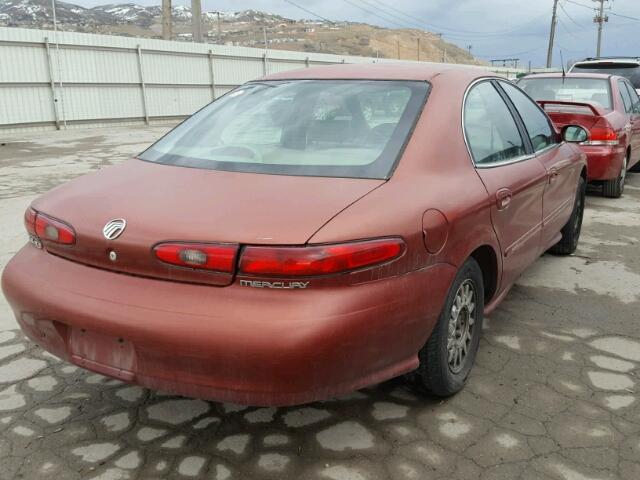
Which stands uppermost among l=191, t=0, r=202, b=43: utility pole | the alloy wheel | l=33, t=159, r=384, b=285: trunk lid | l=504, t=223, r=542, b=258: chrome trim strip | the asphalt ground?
l=191, t=0, r=202, b=43: utility pole

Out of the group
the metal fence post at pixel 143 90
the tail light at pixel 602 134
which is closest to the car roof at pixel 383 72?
the tail light at pixel 602 134

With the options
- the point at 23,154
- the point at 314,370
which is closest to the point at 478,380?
the point at 314,370

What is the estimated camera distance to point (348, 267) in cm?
208

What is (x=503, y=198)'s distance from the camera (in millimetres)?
3033

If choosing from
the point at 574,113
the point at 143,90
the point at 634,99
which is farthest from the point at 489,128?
the point at 143,90

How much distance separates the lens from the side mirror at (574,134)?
448 centimetres

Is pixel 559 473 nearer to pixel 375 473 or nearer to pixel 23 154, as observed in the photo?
pixel 375 473

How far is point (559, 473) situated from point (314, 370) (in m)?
1.08

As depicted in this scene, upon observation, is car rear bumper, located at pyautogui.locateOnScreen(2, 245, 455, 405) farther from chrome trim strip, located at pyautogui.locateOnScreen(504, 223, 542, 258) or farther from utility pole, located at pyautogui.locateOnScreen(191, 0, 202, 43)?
utility pole, located at pyautogui.locateOnScreen(191, 0, 202, 43)

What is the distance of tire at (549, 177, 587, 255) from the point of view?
5.08 m

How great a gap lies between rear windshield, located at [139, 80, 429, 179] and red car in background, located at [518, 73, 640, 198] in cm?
404

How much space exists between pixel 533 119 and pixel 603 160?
132 inches

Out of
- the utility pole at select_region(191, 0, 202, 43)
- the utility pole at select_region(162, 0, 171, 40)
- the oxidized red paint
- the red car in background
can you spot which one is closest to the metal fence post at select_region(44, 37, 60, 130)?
the utility pole at select_region(191, 0, 202, 43)

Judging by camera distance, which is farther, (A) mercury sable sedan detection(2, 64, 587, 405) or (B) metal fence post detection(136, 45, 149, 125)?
(B) metal fence post detection(136, 45, 149, 125)
